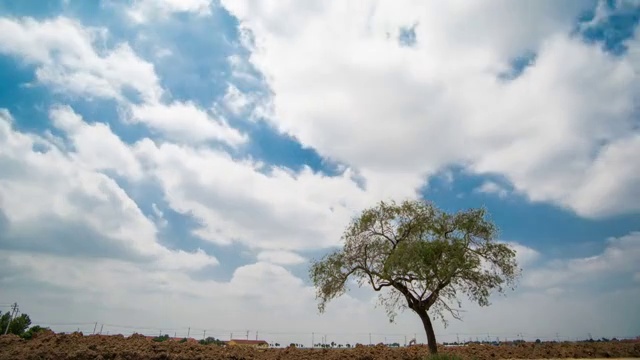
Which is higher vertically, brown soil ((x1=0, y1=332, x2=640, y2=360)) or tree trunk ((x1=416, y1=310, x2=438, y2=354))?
tree trunk ((x1=416, y1=310, x2=438, y2=354))

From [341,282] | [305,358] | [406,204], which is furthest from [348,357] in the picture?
[406,204]

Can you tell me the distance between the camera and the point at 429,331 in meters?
27.1

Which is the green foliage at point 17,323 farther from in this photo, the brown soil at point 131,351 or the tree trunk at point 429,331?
the tree trunk at point 429,331

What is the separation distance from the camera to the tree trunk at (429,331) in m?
26.4

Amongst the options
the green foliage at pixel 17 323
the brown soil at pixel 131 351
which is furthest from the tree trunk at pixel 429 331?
the green foliage at pixel 17 323

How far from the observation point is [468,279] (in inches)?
1072

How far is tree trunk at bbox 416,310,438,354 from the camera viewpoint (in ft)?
86.5

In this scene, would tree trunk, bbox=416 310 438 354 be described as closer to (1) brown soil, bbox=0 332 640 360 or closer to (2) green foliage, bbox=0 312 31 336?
(1) brown soil, bbox=0 332 640 360

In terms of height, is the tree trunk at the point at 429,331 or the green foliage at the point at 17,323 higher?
the green foliage at the point at 17,323

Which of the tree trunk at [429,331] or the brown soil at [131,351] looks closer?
the brown soil at [131,351]

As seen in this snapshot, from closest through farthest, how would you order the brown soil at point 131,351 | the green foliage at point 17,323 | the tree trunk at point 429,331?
the brown soil at point 131,351
the tree trunk at point 429,331
the green foliage at point 17,323

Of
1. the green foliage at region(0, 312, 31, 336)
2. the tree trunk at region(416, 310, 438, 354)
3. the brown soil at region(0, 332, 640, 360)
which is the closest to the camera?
the brown soil at region(0, 332, 640, 360)

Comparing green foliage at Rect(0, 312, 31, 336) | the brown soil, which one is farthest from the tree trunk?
green foliage at Rect(0, 312, 31, 336)

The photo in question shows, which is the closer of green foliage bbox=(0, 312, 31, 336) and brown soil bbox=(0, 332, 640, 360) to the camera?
brown soil bbox=(0, 332, 640, 360)
